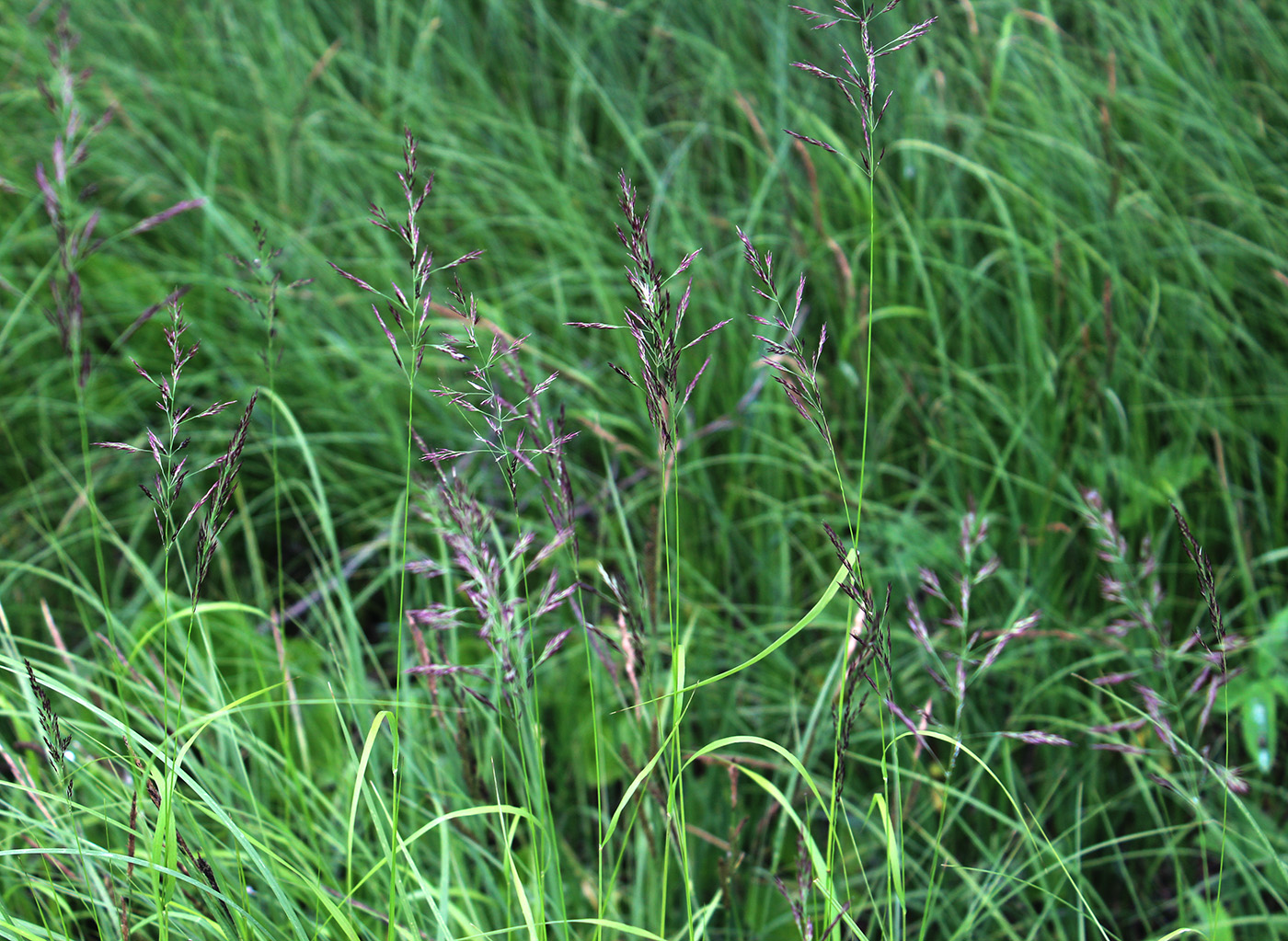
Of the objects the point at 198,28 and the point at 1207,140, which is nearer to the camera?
the point at 1207,140

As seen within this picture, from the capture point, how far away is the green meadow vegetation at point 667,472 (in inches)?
46.5

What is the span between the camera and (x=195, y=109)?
2.82 metres

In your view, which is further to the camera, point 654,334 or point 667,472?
point 667,472

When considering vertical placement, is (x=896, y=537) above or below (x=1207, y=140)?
below

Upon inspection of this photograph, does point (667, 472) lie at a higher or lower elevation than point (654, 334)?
lower

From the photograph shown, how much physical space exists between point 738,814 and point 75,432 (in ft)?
6.00

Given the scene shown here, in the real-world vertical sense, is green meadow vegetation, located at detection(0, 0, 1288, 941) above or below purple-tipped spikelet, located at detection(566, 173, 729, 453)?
below

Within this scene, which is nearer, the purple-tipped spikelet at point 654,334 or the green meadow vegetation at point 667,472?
the purple-tipped spikelet at point 654,334

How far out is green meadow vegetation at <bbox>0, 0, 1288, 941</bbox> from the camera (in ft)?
3.87

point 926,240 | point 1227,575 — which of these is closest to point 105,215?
point 926,240

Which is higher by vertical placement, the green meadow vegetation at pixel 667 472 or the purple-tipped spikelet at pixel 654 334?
the purple-tipped spikelet at pixel 654 334

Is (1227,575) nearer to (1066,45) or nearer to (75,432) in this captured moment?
(1066,45)

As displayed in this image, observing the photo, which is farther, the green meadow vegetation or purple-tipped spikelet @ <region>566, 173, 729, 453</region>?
the green meadow vegetation

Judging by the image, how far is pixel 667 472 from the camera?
3.77 feet
